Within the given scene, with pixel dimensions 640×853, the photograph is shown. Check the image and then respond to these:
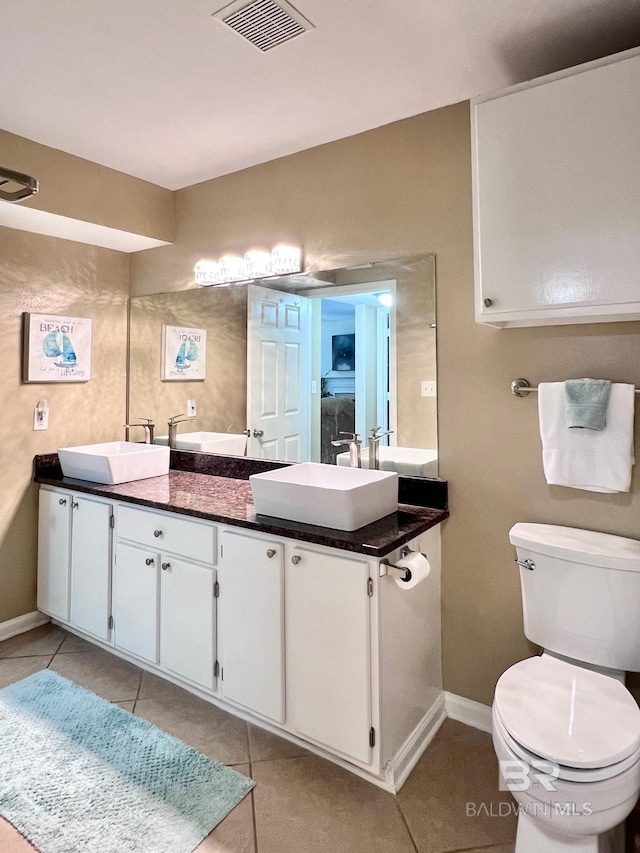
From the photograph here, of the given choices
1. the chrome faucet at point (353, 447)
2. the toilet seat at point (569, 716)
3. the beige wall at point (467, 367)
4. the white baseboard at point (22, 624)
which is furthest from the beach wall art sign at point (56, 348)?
the toilet seat at point (569, 716)

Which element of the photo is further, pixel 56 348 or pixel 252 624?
pixel 56 348

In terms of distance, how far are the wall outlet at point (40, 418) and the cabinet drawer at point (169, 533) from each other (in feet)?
2.78

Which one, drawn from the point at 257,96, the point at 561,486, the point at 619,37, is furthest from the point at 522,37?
the point at 561,486

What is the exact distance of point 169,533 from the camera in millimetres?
2264

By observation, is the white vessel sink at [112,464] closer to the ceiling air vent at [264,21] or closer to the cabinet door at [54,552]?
the cabinet door at [54,552]

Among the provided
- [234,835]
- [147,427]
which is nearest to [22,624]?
[147,427]

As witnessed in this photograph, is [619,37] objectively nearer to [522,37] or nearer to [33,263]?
[522,37]

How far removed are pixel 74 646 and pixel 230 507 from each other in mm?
1331

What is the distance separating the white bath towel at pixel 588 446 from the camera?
1.68 m

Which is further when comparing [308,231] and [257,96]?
[308,231]

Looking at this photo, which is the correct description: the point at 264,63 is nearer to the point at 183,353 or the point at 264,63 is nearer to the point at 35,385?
the point at 183,353

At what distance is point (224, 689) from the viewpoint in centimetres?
211

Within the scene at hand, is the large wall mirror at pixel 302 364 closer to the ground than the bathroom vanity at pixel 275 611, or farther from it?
farther from it

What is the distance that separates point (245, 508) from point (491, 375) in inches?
43.4
